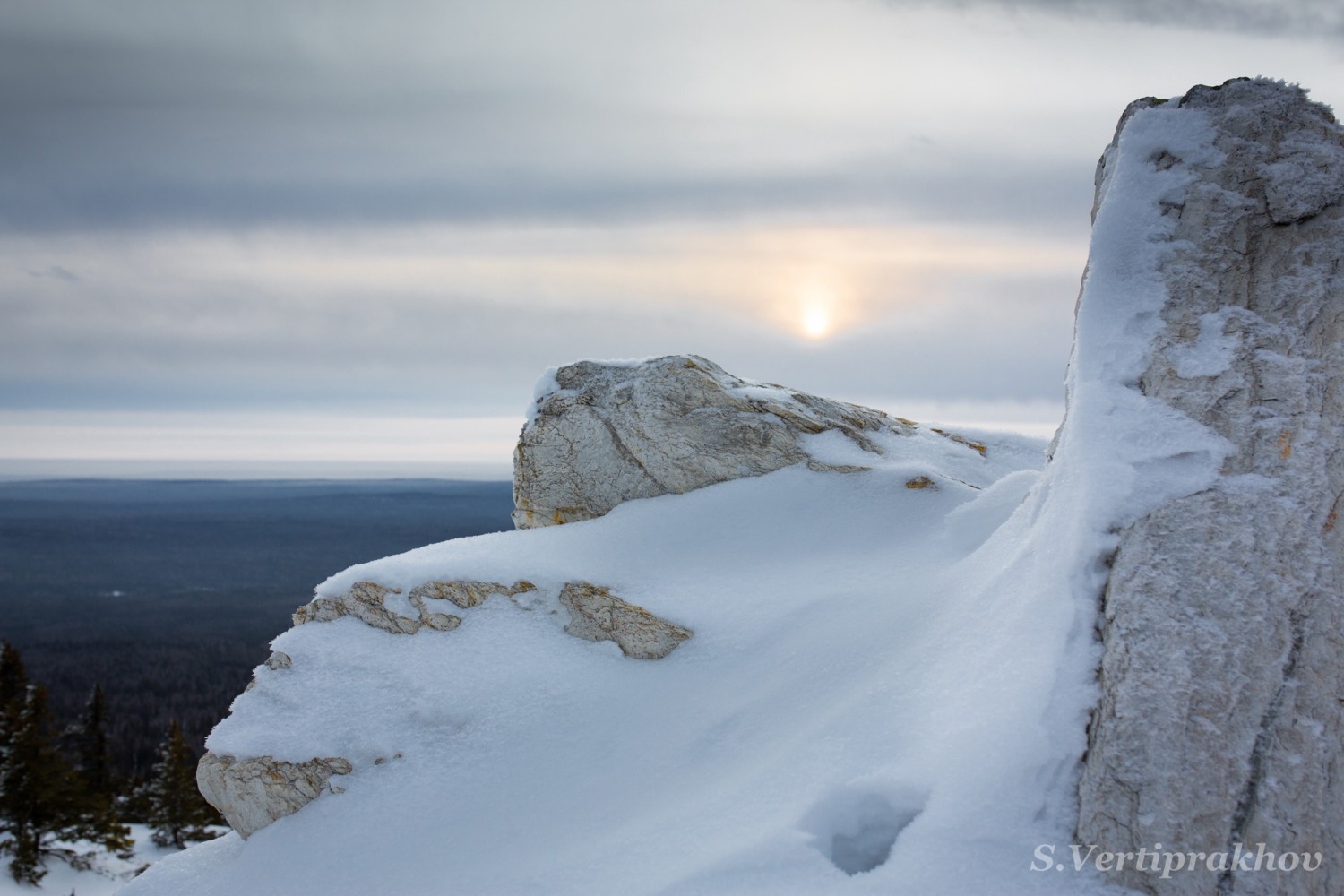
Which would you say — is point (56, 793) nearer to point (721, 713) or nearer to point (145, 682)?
point (721, 713)

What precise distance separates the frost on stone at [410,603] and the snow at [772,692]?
20 cm

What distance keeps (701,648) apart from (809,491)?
495 centimetres

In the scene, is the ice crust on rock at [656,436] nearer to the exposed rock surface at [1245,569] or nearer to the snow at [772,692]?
the snow at [772,692]

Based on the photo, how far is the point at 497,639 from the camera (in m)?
13.5

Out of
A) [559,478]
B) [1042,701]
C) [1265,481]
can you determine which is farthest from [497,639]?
[1265,481]

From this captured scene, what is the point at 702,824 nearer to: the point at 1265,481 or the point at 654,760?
the point at 654,760

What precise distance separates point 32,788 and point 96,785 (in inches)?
512

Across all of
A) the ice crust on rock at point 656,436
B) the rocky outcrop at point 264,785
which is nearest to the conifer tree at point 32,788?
the rocky outcrop at point 264,785

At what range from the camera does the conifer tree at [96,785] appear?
1571 inches

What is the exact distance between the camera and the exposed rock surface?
6.93 metres

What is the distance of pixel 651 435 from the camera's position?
1742 cm

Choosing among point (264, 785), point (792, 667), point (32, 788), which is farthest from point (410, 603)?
point (32, 788)

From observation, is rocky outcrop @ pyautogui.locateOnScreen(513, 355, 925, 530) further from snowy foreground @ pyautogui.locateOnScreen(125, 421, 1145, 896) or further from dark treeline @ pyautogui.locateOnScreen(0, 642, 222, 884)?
dark treeline @ pyautogui.locateOnScreen(0, 642, 222, 884)

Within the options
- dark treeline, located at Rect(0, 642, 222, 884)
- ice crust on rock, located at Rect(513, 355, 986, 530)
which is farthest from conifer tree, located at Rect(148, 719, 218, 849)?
ice crust on rock, located at Rect(513, 355, 986, 530)
